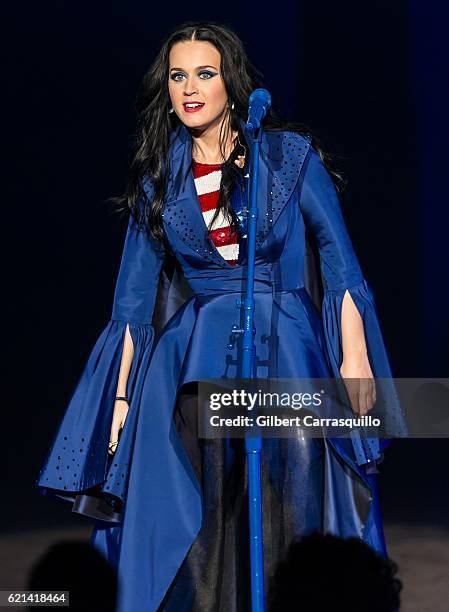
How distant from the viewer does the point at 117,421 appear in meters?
2.40

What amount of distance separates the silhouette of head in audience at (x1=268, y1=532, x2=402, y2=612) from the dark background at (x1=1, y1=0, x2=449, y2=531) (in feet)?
4.15

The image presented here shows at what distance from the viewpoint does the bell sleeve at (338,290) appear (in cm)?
232

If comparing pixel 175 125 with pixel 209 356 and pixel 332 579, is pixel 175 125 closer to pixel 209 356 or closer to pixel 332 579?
pixel 209 356

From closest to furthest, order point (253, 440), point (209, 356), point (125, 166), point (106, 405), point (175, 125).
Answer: point (253, 440) < point (209, 356) < point (106, 405) < point (175, 125) < point (125, 166)

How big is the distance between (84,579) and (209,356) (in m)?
0.53

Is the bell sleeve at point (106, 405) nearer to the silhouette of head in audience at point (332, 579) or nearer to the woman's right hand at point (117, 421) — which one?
the woman's right hand at point (117, 421)

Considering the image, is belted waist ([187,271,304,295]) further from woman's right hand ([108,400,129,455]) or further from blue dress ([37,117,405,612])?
woman's right hand ([108,400,129,455])

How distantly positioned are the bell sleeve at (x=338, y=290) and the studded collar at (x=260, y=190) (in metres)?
0.04

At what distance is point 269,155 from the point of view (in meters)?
2.40

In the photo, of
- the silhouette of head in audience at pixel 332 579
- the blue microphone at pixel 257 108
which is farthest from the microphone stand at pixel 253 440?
the silhouette of head in audience at pixel 332 579

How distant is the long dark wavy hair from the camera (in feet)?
7.92

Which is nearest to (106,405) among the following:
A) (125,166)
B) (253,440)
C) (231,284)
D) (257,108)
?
(231,284)

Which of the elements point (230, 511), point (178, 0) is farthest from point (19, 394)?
point (230, 511)

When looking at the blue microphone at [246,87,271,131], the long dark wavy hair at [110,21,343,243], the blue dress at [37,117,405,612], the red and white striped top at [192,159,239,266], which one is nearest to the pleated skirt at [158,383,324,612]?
the blue dress at [37,117,405,612]
